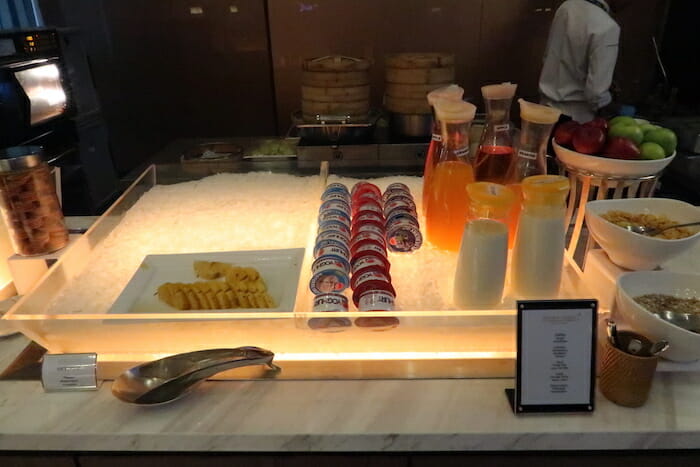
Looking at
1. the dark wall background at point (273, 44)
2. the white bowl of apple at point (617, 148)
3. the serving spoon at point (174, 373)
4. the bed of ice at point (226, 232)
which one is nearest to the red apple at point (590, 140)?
the white bowl of apple at point (617, 148)

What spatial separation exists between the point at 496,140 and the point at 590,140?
18cm

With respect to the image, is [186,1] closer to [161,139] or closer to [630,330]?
[161,139]

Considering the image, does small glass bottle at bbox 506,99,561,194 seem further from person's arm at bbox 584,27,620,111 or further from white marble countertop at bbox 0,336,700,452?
person's arm at bbox 584,27,620,111

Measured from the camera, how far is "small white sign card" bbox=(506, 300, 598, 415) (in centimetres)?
74

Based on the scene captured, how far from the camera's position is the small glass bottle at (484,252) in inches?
33.3

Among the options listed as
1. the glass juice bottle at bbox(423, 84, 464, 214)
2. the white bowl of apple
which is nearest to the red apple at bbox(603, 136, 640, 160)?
the white bowl of apple

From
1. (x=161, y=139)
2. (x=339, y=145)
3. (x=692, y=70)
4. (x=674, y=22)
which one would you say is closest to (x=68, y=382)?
(x=339, y=145)

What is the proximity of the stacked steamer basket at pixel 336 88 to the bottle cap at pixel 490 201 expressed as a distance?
52.1 inches

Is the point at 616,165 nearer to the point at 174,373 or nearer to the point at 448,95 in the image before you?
the point at 448,95

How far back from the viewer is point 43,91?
2049mm

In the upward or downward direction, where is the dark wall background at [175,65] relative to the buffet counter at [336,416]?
upward

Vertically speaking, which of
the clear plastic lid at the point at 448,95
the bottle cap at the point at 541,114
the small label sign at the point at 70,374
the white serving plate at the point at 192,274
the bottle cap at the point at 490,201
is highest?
the clear plastic lid at the point at 448,95

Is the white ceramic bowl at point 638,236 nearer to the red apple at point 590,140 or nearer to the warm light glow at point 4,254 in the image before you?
the red apple at point 590,140

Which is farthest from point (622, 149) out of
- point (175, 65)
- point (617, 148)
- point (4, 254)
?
point (175, 65)
